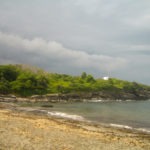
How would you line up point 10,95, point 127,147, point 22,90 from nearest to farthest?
point 127,147 < point 10,95 < point 22,90

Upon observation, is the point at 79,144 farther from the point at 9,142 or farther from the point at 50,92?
the point at 50,92

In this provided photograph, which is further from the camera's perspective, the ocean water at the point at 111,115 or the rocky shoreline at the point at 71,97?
the rocky shoreline at the point at 71,97

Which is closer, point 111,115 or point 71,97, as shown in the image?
point 111,115

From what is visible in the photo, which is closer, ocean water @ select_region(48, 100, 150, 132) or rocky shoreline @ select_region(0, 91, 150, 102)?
ocean water @ select_region(48, 100, 150, 132)

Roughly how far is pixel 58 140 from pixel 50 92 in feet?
437

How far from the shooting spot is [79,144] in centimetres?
2473

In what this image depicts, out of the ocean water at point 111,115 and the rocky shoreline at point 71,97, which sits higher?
the rocky shoreline at point 71,97

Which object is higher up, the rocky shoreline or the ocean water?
the rocky shoreline

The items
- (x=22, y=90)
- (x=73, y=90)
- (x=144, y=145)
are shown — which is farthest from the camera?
(x=73, y=90)

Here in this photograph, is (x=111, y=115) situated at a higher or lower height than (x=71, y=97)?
lower

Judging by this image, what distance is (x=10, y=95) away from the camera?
13800 cm

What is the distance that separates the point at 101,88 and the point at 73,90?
A: 26.0 meters

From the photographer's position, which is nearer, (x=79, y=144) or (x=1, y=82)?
(x=79, y=144)

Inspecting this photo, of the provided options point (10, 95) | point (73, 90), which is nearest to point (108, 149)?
point (10, 95)
